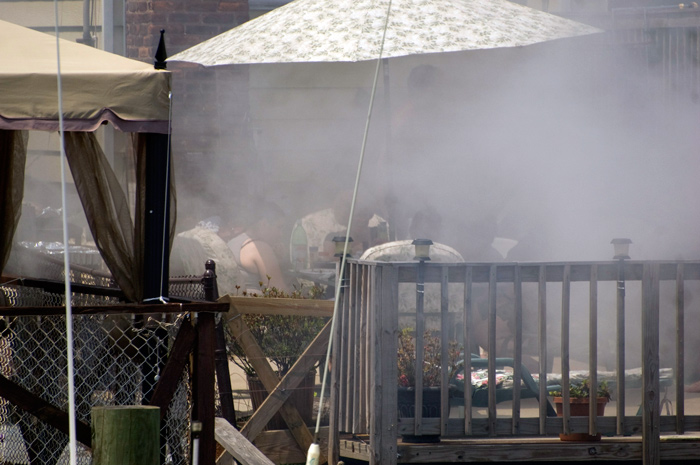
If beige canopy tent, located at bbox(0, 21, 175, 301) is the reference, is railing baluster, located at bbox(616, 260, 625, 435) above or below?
below

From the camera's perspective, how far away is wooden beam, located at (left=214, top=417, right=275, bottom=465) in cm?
357

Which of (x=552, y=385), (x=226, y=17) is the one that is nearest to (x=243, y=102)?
(x=226, y=17)

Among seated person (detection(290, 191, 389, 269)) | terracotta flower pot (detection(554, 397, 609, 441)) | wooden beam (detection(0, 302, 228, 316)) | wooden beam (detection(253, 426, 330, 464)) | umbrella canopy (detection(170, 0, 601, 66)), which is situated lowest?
wooden beam (detection(253, 426, 330, 464))

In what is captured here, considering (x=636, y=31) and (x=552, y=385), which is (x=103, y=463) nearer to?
(x=552, y=385)

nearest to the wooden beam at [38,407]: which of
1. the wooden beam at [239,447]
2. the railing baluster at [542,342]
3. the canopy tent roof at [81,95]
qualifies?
the wooden beam at [239,447]

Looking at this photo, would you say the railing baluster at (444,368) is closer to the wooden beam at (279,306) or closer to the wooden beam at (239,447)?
the wooden beam at (279,306)

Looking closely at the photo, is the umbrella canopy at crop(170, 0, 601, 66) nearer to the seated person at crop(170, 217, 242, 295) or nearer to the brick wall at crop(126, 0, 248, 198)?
the seated person at crop(170, 217, 242, 295)

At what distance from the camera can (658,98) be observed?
24.7 feet

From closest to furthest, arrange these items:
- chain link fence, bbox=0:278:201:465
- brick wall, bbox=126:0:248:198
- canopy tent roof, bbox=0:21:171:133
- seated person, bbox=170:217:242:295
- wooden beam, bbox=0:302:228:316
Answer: wooden beam, bbox=0:302:228:316 < canopy tent roof, bbox=0:21:171:133 < chain link fence, bbox=0:278:201:465 < seated person, bbox=170:217:242:295 < brick wall, bbox=126:0:248:198

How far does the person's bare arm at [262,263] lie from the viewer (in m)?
7.14

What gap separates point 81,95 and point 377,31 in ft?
8.35

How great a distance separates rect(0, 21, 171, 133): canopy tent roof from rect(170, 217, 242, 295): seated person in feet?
11.1

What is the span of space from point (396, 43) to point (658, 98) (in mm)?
3404

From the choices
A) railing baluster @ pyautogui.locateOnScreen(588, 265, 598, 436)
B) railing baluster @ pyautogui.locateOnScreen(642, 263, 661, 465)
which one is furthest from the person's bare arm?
railing baluster @ pyautogui.locateOnScreen(642, 263, 661, 465)
